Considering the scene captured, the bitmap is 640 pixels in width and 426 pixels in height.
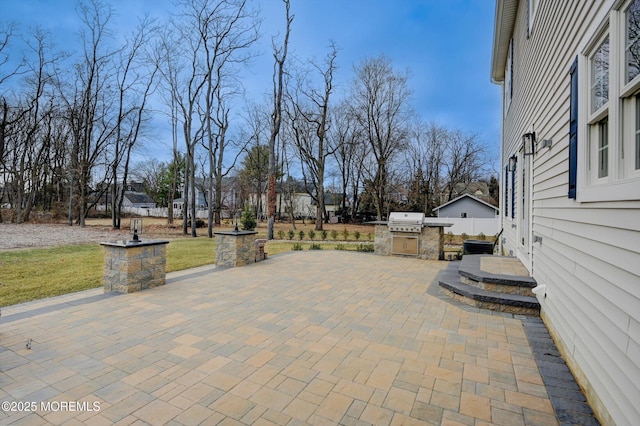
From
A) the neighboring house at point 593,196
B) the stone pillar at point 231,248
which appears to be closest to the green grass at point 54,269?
the stone pillar at point 231,248

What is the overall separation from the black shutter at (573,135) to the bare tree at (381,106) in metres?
19.5

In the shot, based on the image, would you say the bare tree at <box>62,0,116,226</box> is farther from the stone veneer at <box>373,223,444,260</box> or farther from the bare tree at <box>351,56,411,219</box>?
the stone veneer at <box>373,223,444,260</box>

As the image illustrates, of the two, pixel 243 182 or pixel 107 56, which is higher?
pixel 107 56

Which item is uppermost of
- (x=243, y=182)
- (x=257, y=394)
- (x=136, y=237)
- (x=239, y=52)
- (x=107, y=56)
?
(x=107, y=56)

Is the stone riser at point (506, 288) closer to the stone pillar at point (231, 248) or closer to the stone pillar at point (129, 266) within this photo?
the stone pillar at point (231, 248)

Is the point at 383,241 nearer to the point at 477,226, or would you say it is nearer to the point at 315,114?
the point at 477,226

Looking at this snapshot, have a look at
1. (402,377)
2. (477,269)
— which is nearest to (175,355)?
(402,377)

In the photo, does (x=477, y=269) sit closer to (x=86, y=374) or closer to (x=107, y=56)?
(x=86, y=374)

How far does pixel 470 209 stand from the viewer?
79.0 feet

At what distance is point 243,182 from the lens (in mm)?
32938

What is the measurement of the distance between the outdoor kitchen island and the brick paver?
410 cm

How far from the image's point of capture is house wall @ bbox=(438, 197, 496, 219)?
23938mm

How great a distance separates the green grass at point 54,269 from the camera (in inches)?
196

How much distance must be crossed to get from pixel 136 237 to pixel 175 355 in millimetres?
3095
